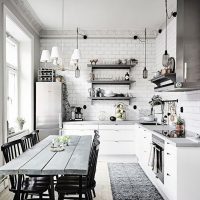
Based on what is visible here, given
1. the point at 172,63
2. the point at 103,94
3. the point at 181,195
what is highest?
the point at 172,63

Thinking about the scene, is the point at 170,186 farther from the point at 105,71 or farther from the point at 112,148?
the point at 105,71

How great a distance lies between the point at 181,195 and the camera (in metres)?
3.24

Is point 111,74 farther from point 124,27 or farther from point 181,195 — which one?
point 181,195

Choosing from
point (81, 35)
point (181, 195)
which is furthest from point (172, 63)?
point (81, 35)

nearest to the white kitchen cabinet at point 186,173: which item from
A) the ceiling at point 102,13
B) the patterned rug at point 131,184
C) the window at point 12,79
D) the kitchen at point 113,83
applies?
the kitchen at point 113,83

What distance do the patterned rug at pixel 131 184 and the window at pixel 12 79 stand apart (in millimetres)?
2327

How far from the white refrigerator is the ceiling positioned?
1430 millimetres

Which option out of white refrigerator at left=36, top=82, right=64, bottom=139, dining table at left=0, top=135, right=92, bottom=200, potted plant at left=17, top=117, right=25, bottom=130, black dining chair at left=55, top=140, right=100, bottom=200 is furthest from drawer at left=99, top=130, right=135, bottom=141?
black dining chair at left=55, top=140, right=100, bottom=200

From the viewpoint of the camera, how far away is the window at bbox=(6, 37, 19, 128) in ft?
18.8

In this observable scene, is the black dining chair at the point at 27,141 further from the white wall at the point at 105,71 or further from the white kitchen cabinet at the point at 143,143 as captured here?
the white wall at the point at 105,71

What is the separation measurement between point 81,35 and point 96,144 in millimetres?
4459

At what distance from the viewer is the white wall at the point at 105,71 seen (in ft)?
23.0

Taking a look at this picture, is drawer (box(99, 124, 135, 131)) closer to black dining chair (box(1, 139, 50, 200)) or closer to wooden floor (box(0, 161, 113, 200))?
wooden floor (box(0, 161, 113, 200))

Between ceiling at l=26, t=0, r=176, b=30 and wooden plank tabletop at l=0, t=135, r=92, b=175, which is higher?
ceiling at l=26, t=0, r=176, b=30
